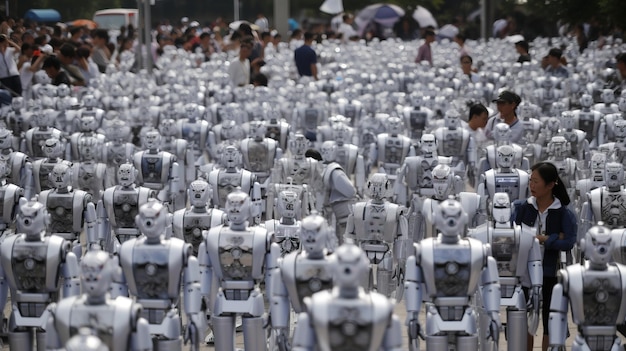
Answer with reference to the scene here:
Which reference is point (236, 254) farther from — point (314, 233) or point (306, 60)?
point (306, 60)

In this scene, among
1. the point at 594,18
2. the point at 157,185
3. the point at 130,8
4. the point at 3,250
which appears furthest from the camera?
the point at 130,8

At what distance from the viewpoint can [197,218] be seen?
11.4m

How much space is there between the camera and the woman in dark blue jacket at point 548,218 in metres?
10.1

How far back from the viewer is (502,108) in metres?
15.0

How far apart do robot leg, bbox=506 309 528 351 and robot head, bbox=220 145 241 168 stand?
421 centimetres

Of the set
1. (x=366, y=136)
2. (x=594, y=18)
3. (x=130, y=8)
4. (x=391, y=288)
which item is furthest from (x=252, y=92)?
(x=130, y=8)

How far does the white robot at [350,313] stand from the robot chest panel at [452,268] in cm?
154

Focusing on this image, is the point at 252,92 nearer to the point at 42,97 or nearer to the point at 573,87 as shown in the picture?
the point at 42,97

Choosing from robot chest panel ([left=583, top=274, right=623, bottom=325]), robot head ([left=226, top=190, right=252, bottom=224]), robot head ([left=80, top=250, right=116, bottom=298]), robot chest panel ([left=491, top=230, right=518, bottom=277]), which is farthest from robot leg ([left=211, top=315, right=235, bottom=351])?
robot chest panel ([left=583, top=274, right=623, bottom=325])

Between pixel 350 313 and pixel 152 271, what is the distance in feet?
7.85

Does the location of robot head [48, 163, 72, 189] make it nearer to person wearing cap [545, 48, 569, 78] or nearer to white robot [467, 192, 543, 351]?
white robot [467, 192, 543, 351]

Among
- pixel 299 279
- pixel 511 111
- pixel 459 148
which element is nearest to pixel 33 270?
pixel 299 279

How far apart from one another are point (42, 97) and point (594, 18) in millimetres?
21044

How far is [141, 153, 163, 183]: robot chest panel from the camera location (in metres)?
14.6
